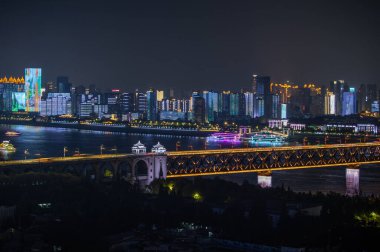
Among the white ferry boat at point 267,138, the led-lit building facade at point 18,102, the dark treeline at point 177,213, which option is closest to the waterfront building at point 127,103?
the led-lit building facade at point 18,102

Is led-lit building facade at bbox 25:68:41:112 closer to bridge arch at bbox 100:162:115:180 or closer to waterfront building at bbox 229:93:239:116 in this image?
waterfront building at bbox 229:93:239:116

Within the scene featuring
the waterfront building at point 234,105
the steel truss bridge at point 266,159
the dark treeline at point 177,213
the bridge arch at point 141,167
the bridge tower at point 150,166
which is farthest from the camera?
the waterfront building at point 234,105

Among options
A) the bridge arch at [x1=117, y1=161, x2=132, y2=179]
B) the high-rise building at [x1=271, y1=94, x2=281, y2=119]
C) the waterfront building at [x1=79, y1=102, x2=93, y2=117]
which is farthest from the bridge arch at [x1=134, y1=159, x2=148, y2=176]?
the waterfront building at [x1=79, y1=102, x2=93, y2=117]

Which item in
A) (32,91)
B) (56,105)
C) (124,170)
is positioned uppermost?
(32,91)

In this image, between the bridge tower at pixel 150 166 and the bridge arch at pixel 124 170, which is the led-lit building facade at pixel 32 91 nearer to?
the bridge arch at pixel 124 170

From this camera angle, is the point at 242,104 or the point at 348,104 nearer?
the point at 348,104

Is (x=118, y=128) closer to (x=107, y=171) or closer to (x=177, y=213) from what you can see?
(x=107, y=171)

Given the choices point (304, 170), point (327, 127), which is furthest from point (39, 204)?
point (327, 127)

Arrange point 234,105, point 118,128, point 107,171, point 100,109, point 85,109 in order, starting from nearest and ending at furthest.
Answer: point 107,171
point 118,128
point 234,105
point 100,109
point 85,109

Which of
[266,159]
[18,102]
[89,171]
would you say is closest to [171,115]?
[18,102]
